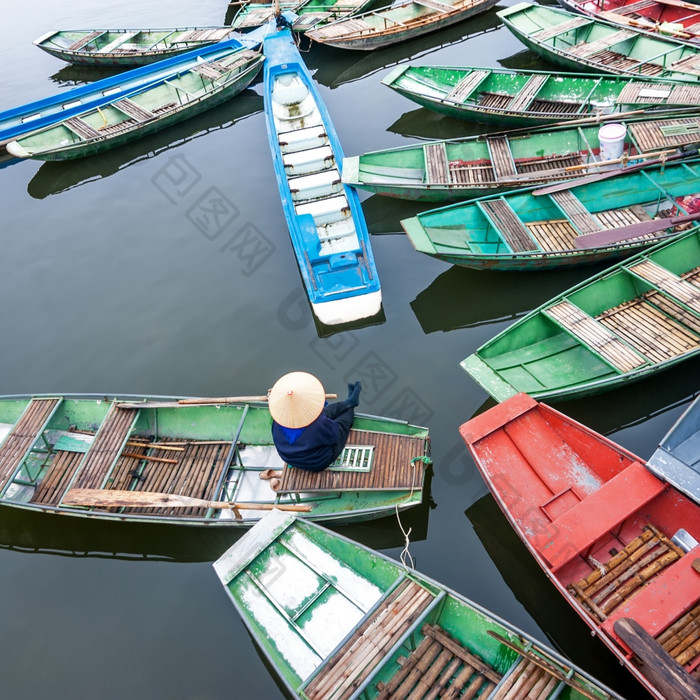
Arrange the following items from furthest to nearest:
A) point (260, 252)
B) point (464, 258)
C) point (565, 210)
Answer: point (260, 252) → point (565, 210) → point (464, 258)

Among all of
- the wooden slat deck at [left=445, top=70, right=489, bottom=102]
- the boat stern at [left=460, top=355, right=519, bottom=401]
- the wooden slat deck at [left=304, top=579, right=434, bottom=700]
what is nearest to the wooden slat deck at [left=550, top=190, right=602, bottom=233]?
the boat stern at [left=460, top=355, right=519, bottom=401]

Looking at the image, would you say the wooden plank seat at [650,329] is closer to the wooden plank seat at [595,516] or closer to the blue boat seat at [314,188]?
the wooden plank seat at [595,516]

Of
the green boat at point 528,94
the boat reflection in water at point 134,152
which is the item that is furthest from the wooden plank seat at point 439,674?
the boat reflection in water at point 134,152

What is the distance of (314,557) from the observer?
7.14 meters

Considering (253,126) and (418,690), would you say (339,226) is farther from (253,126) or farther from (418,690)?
(418,690)

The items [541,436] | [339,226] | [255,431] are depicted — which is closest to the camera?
[541,436]

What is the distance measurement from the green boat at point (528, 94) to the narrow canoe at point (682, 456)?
863 centimetres

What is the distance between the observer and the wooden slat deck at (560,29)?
16031mm

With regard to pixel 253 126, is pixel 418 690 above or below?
below

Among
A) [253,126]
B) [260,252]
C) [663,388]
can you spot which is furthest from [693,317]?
[253,126]

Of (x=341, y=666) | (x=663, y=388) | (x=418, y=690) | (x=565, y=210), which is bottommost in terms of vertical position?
(x=663, y=388)

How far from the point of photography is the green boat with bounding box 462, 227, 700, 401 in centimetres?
830

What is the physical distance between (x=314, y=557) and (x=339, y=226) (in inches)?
272

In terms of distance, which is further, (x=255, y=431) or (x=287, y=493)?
(x=255, y=431)
